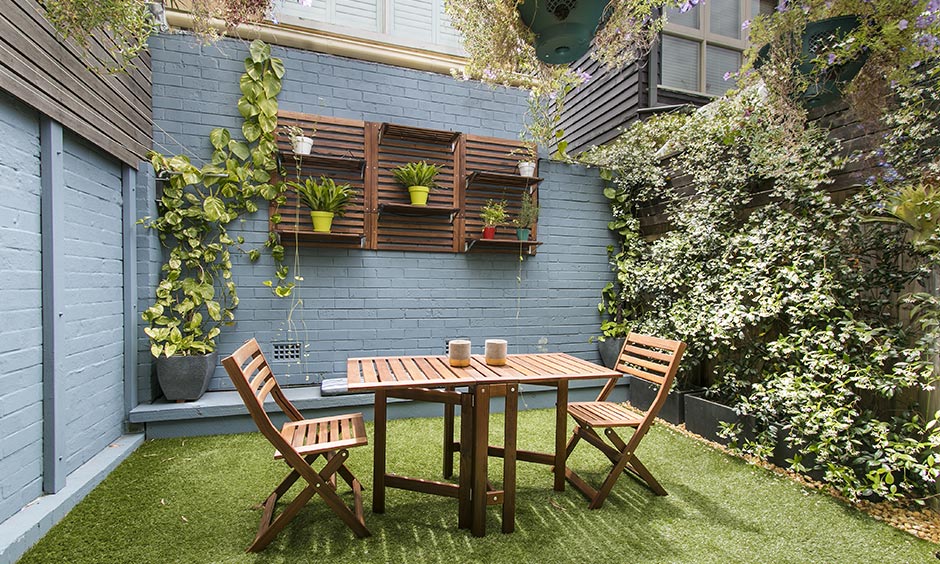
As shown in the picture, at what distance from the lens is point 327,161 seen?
3.96 m

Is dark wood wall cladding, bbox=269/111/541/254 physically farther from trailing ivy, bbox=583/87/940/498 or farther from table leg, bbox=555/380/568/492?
table leg, bbox=555/380/568/492

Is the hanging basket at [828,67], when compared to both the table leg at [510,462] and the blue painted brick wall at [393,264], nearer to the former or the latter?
the blue painted brick wall at [393,264]

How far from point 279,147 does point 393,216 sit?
1.12 meters

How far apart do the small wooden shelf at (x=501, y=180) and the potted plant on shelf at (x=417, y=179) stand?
0.41 m

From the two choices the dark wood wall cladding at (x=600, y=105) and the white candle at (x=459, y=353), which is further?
the dark wood wall cladding at (x=600, y=105)

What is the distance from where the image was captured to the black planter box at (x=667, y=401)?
377cm

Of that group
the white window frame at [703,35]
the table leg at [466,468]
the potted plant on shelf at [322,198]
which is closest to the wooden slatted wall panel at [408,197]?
the potted plant on shelf at [322,198]

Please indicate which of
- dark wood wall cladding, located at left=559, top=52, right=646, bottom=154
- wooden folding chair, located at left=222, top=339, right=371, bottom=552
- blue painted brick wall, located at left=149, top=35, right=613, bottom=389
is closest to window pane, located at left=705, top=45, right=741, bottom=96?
→ dark wood wall cladding, located at left=559, top=52, right=646, bottom=154

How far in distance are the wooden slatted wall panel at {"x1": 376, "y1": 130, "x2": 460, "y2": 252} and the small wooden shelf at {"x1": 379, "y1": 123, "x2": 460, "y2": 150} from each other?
0.02m

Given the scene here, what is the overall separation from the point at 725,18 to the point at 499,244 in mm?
4392

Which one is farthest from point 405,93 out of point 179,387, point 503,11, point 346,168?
point 179,387

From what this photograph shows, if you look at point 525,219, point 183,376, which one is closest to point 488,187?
point 525,219

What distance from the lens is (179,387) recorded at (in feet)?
11.1

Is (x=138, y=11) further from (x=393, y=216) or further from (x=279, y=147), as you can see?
(x=393, y=216)
